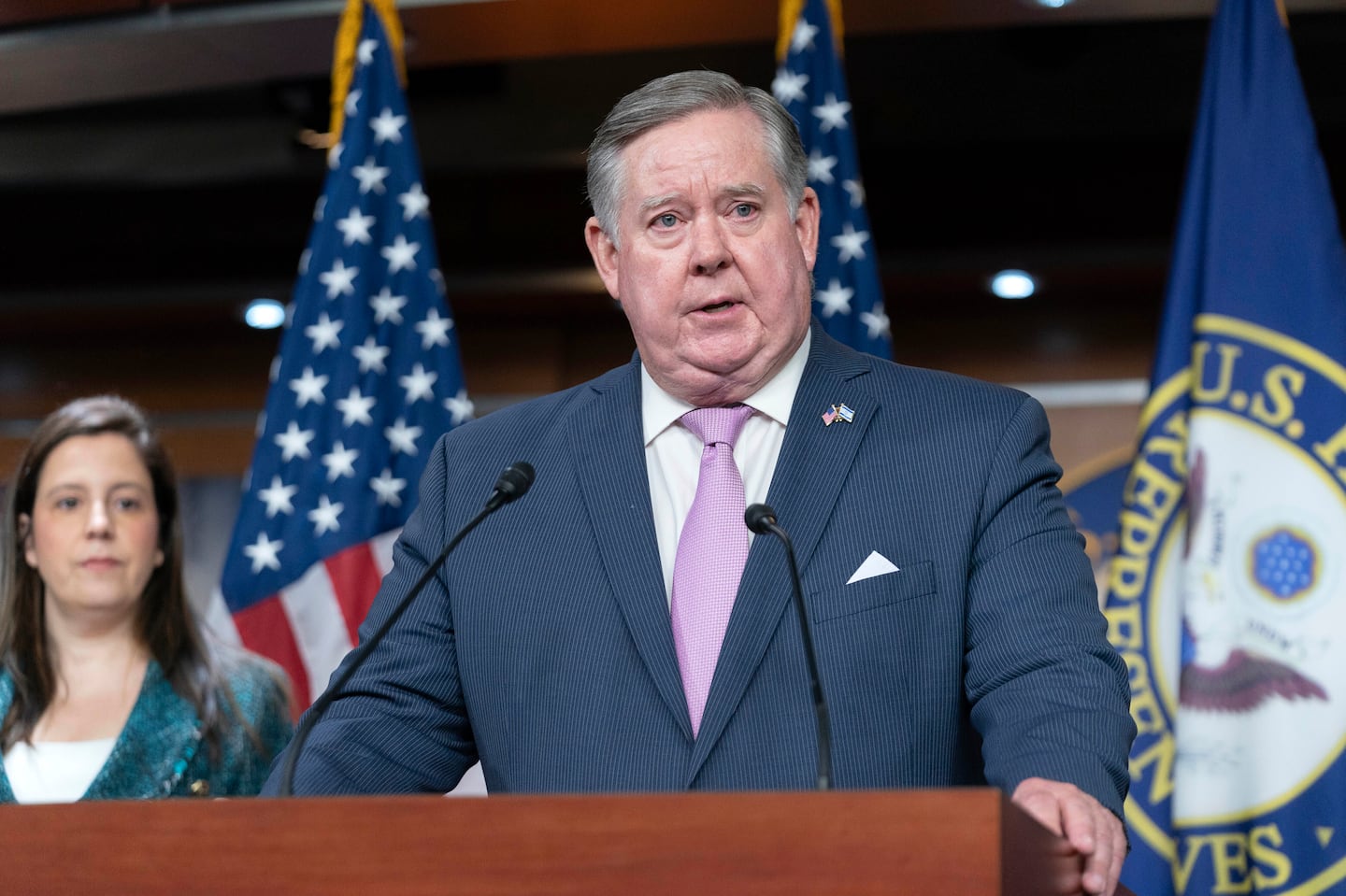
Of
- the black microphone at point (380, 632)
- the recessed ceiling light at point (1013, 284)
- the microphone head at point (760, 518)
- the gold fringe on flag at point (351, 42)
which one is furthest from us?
the recessed ceiling light at point (1013, 284)

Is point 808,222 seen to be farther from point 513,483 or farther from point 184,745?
point 184,745

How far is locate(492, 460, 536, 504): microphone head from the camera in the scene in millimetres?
1853

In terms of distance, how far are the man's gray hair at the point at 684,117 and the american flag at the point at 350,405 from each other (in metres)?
1.52

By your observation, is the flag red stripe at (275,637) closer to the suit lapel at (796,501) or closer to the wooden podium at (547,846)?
the suit lapel at (796,501)

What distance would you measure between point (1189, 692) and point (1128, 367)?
2.85 m

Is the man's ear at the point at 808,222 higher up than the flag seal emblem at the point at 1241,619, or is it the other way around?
the man's ear at the point at 808,222

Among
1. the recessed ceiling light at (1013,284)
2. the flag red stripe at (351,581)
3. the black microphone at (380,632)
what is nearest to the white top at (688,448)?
the black microphone at (380,632)

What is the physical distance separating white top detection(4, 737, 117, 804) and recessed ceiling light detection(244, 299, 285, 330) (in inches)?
121

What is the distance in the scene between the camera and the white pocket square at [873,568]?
194 cm

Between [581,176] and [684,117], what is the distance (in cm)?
365

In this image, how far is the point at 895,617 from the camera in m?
1.91

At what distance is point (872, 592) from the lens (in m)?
1.93

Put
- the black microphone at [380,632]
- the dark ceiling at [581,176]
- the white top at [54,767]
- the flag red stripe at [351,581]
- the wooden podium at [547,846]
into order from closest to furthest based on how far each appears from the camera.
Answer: the wooden podium at [547,846]
the black microphone at [380,632]
the white top at [54,767]
the flag red stripe at [351,581]
the dark ceiling at [581,176]

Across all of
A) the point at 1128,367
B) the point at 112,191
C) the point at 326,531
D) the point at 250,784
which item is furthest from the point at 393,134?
the point at 1128,367
